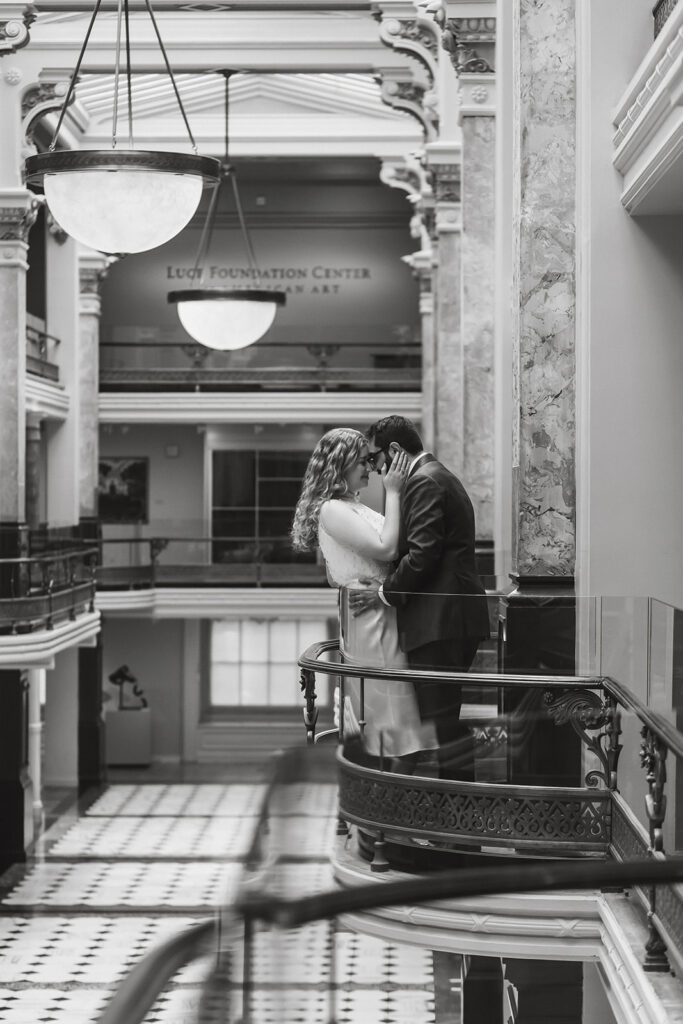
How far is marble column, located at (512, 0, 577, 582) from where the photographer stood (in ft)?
22.6

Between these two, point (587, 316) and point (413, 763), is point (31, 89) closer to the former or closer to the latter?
point (587, 316)

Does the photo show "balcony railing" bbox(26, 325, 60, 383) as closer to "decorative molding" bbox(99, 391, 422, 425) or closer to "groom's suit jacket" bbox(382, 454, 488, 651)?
"decorative molding" bbox(99, 391, 422, 425)

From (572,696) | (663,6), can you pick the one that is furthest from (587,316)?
(572,696)

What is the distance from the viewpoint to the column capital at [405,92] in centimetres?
1497

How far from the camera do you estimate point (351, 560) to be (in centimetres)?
617

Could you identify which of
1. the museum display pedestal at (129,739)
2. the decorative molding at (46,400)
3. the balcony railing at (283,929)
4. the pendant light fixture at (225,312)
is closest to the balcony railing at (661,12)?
the balcony railing at (283,929)

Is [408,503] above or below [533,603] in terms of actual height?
above

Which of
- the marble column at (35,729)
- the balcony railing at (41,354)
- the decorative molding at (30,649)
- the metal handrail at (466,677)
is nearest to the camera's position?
the metal handrail at (466,677)

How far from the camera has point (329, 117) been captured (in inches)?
835

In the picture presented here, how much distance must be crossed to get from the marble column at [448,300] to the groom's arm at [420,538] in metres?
7.49

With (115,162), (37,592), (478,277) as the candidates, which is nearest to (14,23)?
(478,277)

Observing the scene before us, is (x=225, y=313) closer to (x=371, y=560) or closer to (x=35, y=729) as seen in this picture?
(x=35, y=729)

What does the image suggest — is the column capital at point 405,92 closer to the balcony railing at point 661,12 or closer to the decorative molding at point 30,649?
the decorative molding at point 30,649

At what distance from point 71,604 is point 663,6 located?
13.3 metres
